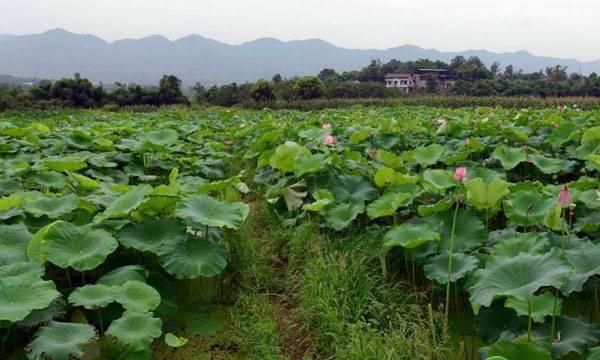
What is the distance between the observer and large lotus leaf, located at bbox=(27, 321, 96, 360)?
5.28ft

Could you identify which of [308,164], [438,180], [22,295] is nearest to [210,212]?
[22,295]

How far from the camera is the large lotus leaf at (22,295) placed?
1.65 meters

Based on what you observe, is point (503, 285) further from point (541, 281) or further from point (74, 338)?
point (74, 338)

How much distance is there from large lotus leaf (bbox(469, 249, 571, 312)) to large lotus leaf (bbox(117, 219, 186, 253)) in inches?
52.1

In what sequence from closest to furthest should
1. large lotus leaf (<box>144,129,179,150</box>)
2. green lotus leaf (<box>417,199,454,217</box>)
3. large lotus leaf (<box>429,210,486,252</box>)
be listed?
1. large lotus leaf (<box>429,210,486,252</box>)
2. green lotus leaf (<box>417,199,454,217</box>)
3. large lotus leaf (<box>144,129,179,150</box>)

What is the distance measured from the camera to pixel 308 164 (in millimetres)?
3529

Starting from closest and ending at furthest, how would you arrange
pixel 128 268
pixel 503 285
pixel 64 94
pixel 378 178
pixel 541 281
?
pixel 541 281
pixel 503 285
pixel 128 268
pixel 378 178
pixel 64 94

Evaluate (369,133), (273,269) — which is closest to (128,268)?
(273,269)

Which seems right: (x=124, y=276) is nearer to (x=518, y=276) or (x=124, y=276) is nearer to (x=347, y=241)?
(x=347, y=241)

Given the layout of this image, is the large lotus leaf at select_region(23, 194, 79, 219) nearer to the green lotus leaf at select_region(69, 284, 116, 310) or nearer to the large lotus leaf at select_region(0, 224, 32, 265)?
the large lotus leaf at select_region(0, 224, 32, 265)

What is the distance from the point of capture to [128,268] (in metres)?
2.17

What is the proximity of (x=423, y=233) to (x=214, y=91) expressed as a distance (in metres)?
36.6

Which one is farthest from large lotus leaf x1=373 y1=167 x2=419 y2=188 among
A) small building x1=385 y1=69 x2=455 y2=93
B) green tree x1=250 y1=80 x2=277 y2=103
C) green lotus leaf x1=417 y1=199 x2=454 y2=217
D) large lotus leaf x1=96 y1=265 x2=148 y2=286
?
small building x1=385 y1=69 x2=455 y2=93

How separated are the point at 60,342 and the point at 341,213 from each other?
65.2 inches
